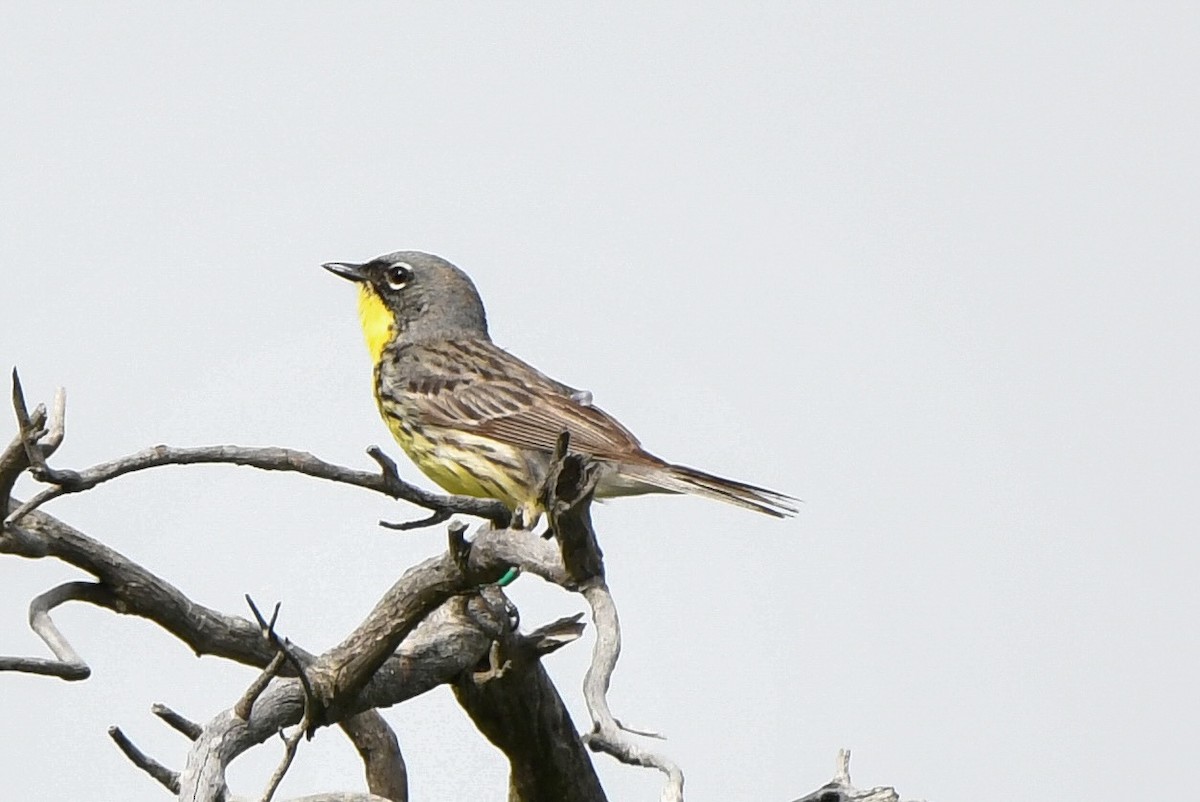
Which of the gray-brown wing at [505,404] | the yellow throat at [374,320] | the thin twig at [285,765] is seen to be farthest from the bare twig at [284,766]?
the yellow throat at [374,320]

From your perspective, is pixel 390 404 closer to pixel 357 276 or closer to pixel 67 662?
pixel 357 276

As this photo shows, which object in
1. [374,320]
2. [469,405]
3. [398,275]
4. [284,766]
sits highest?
[398,275]

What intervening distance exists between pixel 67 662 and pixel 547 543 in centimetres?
179

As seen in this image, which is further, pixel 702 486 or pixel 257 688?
pixel 702 486

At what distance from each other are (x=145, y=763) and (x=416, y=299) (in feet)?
21.2

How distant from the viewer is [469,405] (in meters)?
11.3

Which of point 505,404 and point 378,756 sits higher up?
point 505,404

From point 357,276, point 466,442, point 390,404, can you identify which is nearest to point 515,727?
point 466,442

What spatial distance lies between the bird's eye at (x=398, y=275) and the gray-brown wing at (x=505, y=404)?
1.96 ft

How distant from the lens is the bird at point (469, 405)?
1027 cm

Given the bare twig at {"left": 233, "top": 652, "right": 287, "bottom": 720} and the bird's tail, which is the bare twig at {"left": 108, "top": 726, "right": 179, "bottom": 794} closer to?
the bare twig at {"left": 233, "top": 652, "right": 287, "bottom": 720}

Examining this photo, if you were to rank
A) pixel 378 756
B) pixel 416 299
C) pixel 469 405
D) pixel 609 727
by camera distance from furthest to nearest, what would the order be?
1. pixel 416 299
2. pixel 469 405
3. pixel 378 756
4. pixel 609 727

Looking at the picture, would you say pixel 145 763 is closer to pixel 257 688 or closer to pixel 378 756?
pixel 257 688

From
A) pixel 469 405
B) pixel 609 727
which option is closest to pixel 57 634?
pixel 609 727
